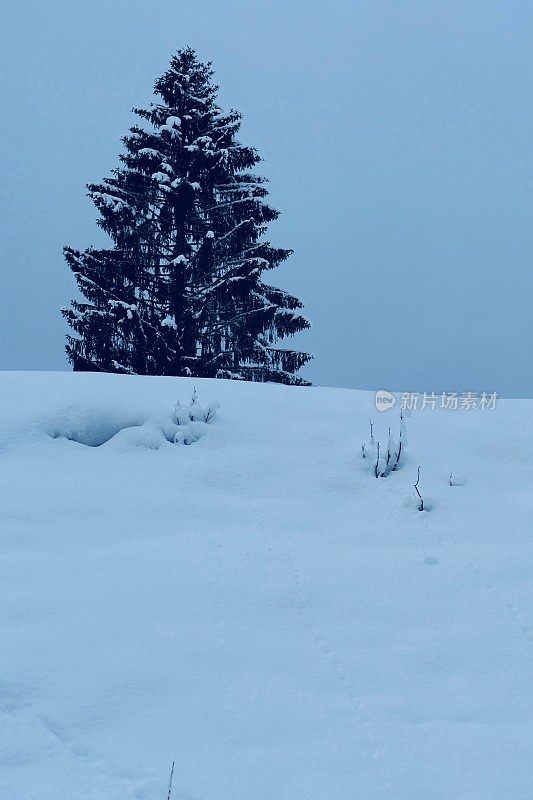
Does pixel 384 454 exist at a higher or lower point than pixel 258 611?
higher

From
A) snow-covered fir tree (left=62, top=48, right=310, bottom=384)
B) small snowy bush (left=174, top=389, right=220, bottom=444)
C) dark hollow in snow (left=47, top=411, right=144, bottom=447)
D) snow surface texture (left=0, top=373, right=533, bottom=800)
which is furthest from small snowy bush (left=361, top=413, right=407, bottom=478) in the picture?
snow-covered fir tree (left=62, top=48, right=310, bottom=384)

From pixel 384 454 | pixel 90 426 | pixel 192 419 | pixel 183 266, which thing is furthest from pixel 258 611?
pixel 183 266

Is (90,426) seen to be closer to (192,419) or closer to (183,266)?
(192,419)

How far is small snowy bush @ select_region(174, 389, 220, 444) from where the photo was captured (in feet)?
14.9

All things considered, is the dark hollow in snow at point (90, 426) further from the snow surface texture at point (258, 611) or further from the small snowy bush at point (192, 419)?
the small snowy bush at point (192, 419)

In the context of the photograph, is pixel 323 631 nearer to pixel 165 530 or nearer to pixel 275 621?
pixel 275 621

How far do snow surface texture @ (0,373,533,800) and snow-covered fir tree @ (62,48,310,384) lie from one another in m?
8.88

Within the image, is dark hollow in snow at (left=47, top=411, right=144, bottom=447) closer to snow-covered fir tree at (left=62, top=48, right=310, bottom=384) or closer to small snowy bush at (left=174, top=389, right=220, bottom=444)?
small snowy bush at (left=174, top=389, right=220, bottom=444)

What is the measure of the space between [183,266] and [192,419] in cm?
965

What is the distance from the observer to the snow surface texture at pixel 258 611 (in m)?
1.99

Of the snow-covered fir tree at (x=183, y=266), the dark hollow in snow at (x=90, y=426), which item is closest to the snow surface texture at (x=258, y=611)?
the dark hollow in snow at (x=90, y=426)

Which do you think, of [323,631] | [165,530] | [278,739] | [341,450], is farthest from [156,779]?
[341,450]

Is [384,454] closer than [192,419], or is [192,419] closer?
[384,454]

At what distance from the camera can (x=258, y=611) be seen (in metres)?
2.76
